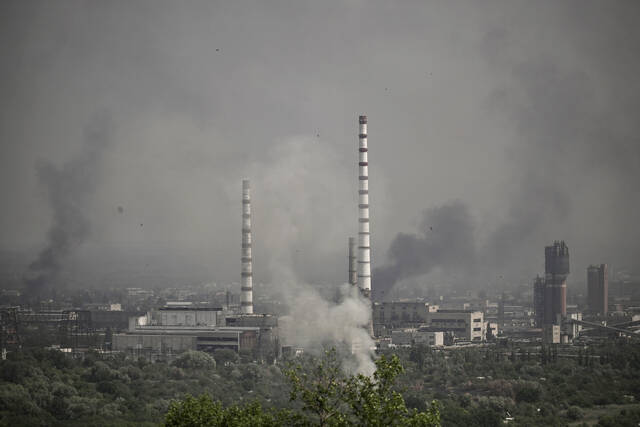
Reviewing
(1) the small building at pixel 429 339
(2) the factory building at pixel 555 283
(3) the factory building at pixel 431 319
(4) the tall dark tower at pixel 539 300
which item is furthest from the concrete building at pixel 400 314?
(4) the tall dark tower at pixel 539 300

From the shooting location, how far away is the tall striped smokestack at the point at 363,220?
7144 cm

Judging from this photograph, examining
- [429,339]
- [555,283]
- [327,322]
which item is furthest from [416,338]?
[555,283]

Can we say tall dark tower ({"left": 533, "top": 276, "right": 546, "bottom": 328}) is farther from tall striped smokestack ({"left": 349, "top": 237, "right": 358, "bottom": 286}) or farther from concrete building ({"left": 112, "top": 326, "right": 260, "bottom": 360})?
concrete building ({"left": 112, "top": 326, "right": 260, "bottom": 360})

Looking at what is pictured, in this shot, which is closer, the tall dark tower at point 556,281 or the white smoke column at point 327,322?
the white smoke column at point 327,322

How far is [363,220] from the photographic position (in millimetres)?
71812

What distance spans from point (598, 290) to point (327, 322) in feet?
166

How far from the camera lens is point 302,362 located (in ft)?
212

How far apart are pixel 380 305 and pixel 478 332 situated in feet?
28.4

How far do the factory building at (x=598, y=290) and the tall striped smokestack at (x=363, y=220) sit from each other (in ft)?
141

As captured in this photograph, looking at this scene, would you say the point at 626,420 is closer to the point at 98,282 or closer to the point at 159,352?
the point at 159,352

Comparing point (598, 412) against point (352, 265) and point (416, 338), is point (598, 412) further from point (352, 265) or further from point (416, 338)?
point (416, 338)

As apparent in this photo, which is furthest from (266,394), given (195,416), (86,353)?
(195,416)

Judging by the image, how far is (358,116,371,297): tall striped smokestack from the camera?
71.4 m

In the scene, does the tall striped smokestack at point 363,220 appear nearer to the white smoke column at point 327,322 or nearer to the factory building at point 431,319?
the white smoke column at point 327,322
